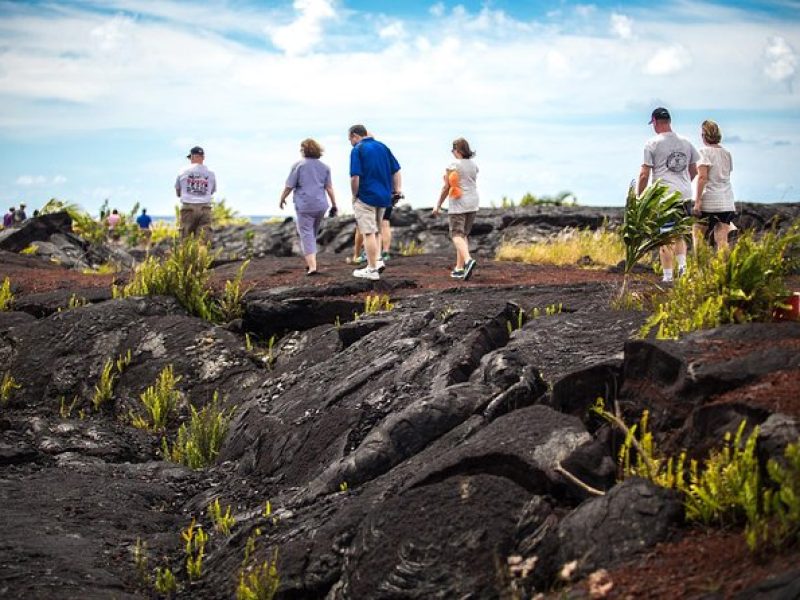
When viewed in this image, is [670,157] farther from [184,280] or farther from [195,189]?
[195,189]

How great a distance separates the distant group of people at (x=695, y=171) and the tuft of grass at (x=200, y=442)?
5.65 meters

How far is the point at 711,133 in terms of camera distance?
521 inches

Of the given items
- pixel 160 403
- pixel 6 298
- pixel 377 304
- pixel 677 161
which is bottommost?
pixel 160 403

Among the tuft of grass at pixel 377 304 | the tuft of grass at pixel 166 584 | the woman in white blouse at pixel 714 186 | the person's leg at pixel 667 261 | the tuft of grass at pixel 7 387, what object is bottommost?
the tuft of grass at pixel 166 584

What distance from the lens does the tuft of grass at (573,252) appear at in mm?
21344

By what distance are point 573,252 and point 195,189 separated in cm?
767

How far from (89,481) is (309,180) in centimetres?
718

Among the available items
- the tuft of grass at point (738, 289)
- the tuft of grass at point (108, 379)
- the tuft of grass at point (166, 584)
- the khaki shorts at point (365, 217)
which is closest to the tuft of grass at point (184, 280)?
the tuft of grass at point (108, 379)

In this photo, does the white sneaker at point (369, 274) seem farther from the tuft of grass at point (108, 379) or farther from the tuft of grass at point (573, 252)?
the tuft of grass at point (573, 252)

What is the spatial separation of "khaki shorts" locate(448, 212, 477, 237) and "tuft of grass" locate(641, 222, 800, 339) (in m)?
7.33

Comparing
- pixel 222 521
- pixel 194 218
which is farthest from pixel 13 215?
pixel 222 521

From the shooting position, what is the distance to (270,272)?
18.7m

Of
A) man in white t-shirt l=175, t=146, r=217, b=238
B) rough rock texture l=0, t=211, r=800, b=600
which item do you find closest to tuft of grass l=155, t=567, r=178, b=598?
rough rock texture l=0, t=211, r=800, b=600

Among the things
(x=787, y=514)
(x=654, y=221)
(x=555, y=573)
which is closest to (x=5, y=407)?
(x=654, y=221)
